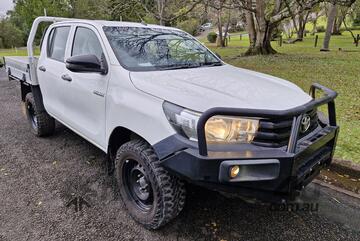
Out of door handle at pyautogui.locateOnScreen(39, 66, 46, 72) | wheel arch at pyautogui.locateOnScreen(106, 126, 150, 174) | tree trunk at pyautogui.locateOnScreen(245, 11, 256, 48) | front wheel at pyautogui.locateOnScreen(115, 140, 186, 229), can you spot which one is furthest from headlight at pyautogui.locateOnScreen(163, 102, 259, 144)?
tree trunk at pyautogui.locateOnScreen(245, 11, 256, 48)

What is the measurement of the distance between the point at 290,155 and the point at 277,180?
0.20m

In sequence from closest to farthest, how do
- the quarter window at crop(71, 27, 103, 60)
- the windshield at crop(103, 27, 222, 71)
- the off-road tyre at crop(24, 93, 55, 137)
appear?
1. the windshield at crop(103, 27, 222, 71)
2. the quarter window at crop(71, 27, 103, 60)
3. the off-road tyre at crop(24, 93, 55, 137)

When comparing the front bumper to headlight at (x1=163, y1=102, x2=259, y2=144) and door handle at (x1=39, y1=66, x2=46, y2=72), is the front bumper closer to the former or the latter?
headlight at (x1=163, y1=102, x2=259, y2=144)

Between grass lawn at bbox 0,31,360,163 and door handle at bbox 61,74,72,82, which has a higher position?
door handle at bbox 61,74,72,82

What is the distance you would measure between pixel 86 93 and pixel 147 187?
1322 mm

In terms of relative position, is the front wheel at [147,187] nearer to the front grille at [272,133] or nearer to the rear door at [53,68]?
the front grille at [272,133]

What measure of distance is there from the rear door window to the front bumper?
2.53 metres

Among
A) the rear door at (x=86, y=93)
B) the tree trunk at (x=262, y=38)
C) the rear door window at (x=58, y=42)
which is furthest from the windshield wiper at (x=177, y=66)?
the tree trunk at (x=262, y=38)

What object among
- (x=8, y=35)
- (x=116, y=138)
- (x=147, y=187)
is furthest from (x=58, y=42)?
(x=8, y=35)

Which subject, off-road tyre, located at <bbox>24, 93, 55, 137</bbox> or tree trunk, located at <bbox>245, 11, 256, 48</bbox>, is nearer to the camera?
off-road tyre, located at <bbox>24, 93, 55, 137</bbox>

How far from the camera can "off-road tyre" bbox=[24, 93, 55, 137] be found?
468 cm

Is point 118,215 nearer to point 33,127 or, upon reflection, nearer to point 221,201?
point 221,201

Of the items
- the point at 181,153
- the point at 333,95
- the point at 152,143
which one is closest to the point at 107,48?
the point at 152,143

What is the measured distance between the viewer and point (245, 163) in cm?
195
